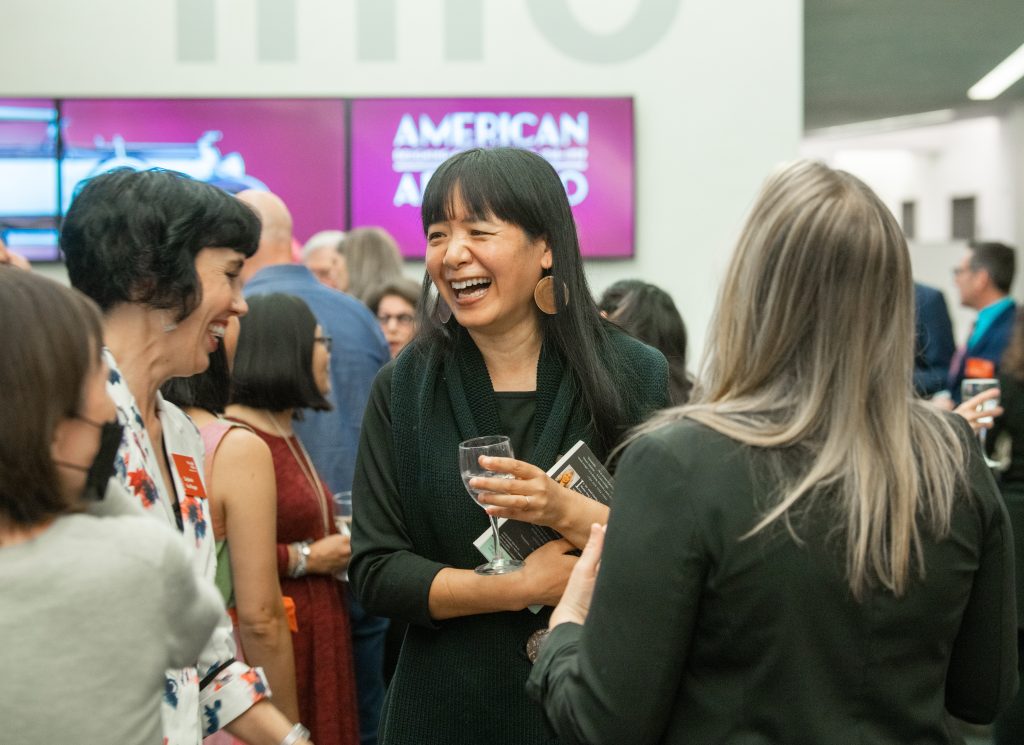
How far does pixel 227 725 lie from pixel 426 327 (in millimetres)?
737

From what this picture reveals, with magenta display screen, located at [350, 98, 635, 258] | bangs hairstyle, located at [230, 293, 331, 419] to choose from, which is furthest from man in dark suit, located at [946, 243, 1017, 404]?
bangs hairstyle, located at [230, 293, 331, 419]

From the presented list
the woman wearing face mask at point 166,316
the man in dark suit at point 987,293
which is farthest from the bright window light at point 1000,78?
the woman wearing face mask at point 166,316

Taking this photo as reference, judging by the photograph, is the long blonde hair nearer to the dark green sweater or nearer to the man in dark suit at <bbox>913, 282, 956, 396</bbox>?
the dark green sweater

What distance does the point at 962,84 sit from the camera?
11.4 metres

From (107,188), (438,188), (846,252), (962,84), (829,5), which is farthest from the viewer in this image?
(962,84)

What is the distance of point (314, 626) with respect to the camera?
9.29 feet

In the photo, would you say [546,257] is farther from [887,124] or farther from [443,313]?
[887,124]

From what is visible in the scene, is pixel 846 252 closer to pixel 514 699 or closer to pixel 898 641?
pixel 898 641

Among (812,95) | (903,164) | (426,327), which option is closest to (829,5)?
(812,95)

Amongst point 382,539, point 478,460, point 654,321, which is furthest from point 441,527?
point 654,321

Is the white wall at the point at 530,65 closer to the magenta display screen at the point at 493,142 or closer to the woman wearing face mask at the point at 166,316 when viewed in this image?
the magenta display screen at the point at 493,142

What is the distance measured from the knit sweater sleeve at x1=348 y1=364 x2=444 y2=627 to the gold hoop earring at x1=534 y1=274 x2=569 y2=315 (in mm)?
281

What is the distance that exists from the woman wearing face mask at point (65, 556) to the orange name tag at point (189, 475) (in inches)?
24.1

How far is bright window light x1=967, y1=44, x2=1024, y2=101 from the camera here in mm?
10211
